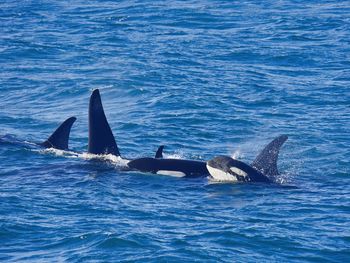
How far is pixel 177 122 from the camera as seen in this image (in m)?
33.8

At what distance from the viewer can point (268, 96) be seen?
36.9 meters

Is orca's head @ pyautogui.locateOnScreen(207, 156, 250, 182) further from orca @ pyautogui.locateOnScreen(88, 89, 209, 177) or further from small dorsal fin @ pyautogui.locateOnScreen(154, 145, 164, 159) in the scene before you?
small dorsal fin @ pyautogui.locateOnScreen(154, 145, 164, 159)

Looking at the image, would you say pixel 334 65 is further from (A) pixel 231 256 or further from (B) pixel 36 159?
(A) pixel 231 256

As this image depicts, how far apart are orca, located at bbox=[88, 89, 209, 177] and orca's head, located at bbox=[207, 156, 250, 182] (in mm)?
835

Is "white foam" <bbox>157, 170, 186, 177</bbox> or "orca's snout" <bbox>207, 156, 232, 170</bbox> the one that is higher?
"orca's snout" <bbox>207, 156, 232, 170</bbox>

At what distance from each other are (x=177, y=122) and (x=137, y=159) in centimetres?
660

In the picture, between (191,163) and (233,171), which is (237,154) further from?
(233,171)

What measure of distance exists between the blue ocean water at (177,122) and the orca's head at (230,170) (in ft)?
1.38

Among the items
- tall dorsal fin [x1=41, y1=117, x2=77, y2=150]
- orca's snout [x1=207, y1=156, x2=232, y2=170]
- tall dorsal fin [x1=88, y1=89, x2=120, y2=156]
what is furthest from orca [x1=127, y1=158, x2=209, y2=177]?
tall dorsal fin [x1=41, y1=117, x2=77, y2=150]

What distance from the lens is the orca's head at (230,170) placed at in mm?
25750

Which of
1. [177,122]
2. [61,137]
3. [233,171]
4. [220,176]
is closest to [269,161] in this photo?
[233,171]

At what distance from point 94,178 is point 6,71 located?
17.7m

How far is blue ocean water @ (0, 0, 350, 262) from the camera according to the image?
21328mm

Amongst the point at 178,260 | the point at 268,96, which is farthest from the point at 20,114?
the point at 178,260
